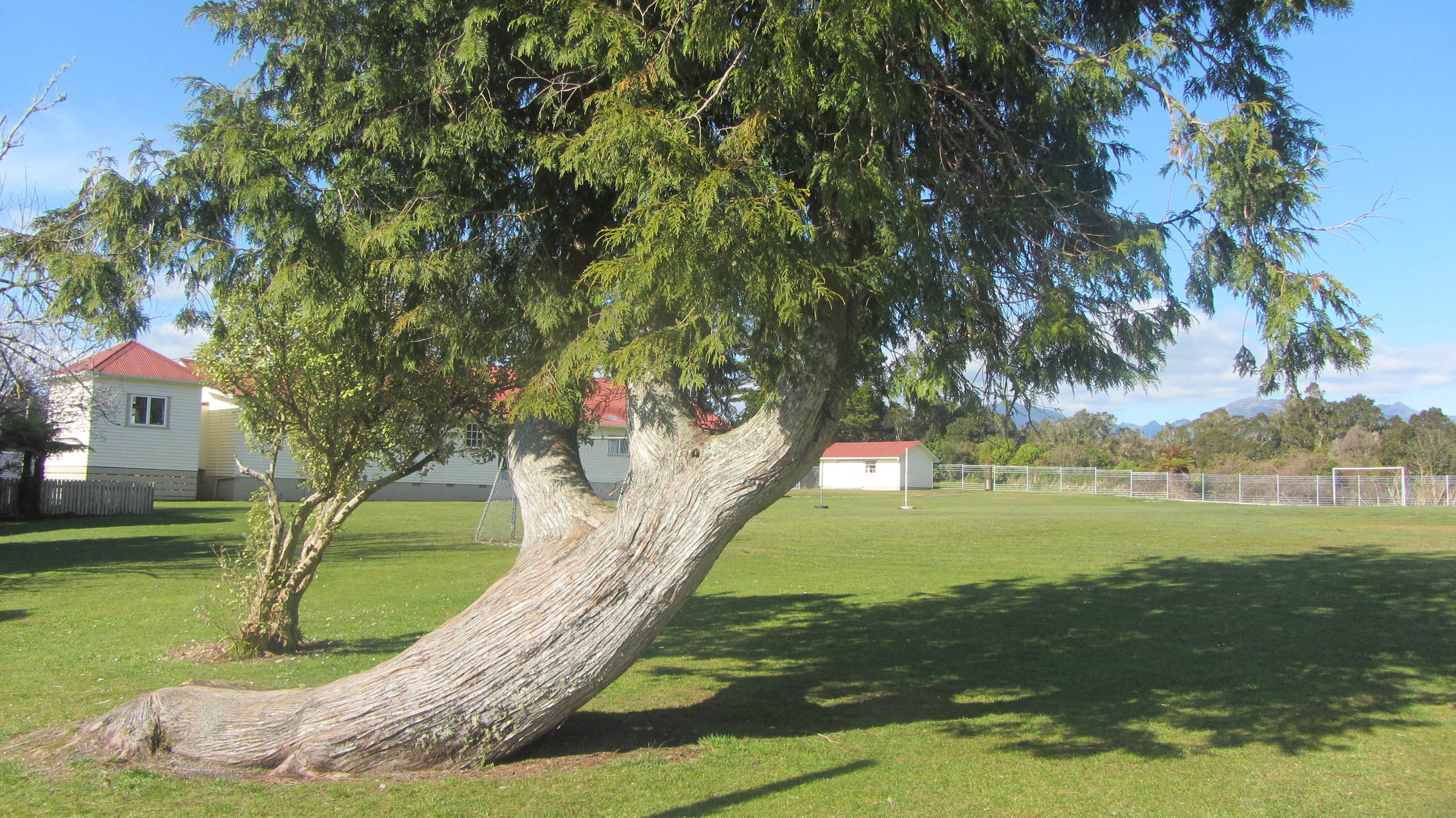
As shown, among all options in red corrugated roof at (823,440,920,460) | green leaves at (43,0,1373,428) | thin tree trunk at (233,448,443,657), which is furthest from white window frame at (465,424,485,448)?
red corrugated roof at (823,440,920,460)

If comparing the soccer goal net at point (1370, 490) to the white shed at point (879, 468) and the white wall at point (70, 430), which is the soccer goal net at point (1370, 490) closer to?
the white shed at point (879, 468)

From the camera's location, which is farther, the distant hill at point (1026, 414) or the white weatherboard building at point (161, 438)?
the white weatherboard building at point (161, 438)

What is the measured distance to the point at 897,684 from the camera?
8.70m

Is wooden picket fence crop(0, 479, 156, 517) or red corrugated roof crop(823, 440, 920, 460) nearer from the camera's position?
wooden picket fence crop(0, 479, 156, 517)

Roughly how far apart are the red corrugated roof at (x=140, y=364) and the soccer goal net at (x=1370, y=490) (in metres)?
46.6

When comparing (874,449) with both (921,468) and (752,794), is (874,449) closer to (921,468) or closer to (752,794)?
(921,468)

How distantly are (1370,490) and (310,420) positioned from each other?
156ft

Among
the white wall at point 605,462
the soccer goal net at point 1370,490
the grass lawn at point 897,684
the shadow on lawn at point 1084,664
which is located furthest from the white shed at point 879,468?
the shadow on lawn at point 1084,664

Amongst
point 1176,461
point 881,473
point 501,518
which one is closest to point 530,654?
point 501,518

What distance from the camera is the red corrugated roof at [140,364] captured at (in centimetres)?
3152

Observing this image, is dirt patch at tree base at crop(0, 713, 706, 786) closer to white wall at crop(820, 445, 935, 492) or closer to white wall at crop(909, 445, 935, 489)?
white wall at crop(820, 445, 935, 492)

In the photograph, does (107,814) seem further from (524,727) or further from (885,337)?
(885,337)

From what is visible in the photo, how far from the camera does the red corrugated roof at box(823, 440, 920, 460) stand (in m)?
65.1

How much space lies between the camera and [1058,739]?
697 centimetres
